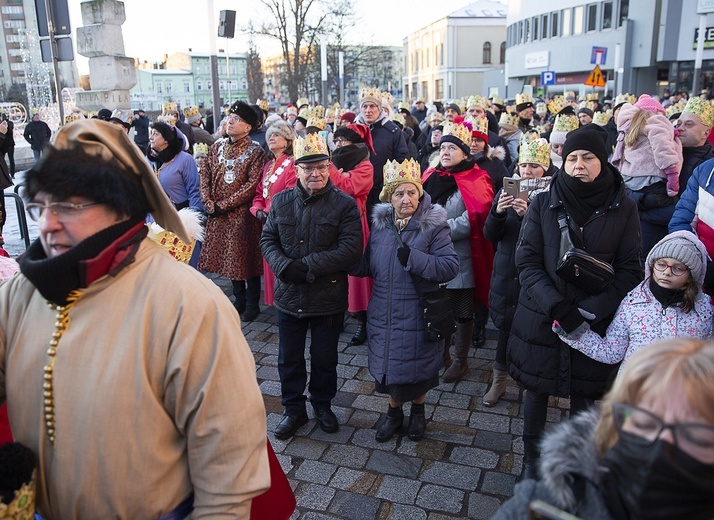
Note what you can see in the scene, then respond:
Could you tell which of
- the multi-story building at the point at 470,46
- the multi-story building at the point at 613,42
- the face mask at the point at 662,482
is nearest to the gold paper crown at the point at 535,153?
the face mask at the point at 662,482

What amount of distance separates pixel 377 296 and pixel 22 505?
261 centimetres

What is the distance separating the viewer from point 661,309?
10.2 feet

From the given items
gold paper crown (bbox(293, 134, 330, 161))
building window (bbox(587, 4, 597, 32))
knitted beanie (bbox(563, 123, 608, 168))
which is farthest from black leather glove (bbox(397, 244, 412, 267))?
building window (bbox(587, 4, 597, 32))

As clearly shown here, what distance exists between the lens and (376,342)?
155 inches

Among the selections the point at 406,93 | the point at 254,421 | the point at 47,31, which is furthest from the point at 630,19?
the point at 406,93

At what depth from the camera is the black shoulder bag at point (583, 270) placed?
307 centimetres

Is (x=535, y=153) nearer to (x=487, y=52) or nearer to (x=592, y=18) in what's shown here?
(x=592, y=18)

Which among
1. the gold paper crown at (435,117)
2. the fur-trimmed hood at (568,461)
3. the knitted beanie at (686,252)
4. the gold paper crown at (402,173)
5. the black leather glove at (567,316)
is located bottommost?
the black leather glove at (567,316)

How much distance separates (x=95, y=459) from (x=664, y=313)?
2747 mm

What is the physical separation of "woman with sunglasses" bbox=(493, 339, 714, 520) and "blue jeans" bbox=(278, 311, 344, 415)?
2696 mm

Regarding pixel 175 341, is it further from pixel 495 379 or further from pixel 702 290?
pixel 495 379

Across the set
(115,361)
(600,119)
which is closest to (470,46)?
(600,119)

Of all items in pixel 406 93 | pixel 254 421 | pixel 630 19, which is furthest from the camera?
pixel 406 93

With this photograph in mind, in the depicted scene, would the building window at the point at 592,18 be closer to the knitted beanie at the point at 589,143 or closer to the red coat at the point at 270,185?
the red coat at the point at 270,185
